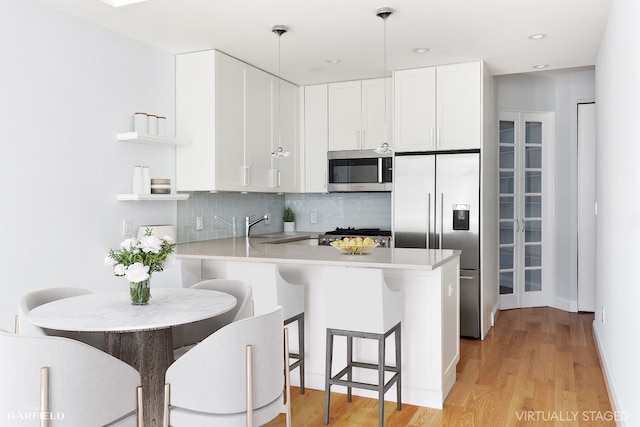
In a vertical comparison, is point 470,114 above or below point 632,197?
above

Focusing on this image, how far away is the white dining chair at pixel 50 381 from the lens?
1.73 m

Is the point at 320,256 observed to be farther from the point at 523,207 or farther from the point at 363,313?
the point at 523,207

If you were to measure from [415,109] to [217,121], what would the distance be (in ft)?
6.05

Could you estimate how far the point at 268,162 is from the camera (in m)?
5.20

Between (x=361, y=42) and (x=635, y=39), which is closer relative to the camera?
(x=635, y=39)

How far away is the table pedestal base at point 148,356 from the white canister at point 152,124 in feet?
6.69

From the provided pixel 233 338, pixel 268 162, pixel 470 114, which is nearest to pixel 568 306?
pixel 470 114

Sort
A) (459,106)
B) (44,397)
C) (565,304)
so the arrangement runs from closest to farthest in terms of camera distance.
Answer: (44,397) → (459,106) → (565,304)

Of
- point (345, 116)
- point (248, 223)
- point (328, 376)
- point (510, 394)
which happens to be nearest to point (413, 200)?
point (345, 116)

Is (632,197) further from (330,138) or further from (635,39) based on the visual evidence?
(330,138)

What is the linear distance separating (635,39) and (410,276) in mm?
1752

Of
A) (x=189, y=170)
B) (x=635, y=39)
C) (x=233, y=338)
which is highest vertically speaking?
(x=635, y=39)

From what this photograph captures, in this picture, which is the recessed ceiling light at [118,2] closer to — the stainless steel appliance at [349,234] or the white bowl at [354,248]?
the white bowl at [354,248]

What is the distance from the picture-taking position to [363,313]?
298cm
